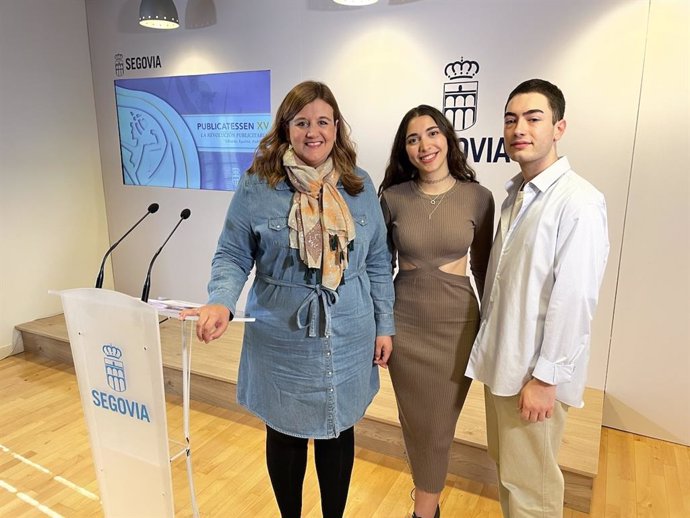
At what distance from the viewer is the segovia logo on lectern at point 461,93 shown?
2.67m

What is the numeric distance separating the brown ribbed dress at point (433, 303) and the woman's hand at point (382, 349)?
35 mm

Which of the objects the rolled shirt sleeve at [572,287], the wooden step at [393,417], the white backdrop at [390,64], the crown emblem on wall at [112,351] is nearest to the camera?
the rolled shirt sleeve at [572,287]

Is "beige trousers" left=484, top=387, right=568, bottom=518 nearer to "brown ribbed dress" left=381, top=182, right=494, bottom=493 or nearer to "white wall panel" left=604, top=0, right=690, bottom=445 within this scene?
"brown ribbed dress" left=381, top=182, right=494, bottom=493

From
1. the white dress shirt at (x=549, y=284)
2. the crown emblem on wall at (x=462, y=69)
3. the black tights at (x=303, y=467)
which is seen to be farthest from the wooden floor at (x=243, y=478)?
the crown emblem on wall at (x=462, y=69)

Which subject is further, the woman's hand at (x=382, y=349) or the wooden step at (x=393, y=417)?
the wooden step at (x=393, y=417)

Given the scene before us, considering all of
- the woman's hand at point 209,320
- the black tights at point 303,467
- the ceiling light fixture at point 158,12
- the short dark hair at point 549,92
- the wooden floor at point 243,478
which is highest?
the ceiling light fixture at point 158,12

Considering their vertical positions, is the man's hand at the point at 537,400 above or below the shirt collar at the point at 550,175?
below

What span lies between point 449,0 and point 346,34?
64cm

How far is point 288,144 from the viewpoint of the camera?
1438mm

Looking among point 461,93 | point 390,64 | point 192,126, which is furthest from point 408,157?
point 192,126

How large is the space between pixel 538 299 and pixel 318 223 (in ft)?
2.08

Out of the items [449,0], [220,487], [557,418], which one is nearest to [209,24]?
[449,0]

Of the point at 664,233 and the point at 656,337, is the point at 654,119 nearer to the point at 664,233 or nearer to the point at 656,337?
→ the point at 664,233

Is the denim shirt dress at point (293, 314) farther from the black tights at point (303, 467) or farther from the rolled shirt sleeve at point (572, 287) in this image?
the rolled shirt sleeve at point (572, 287)
